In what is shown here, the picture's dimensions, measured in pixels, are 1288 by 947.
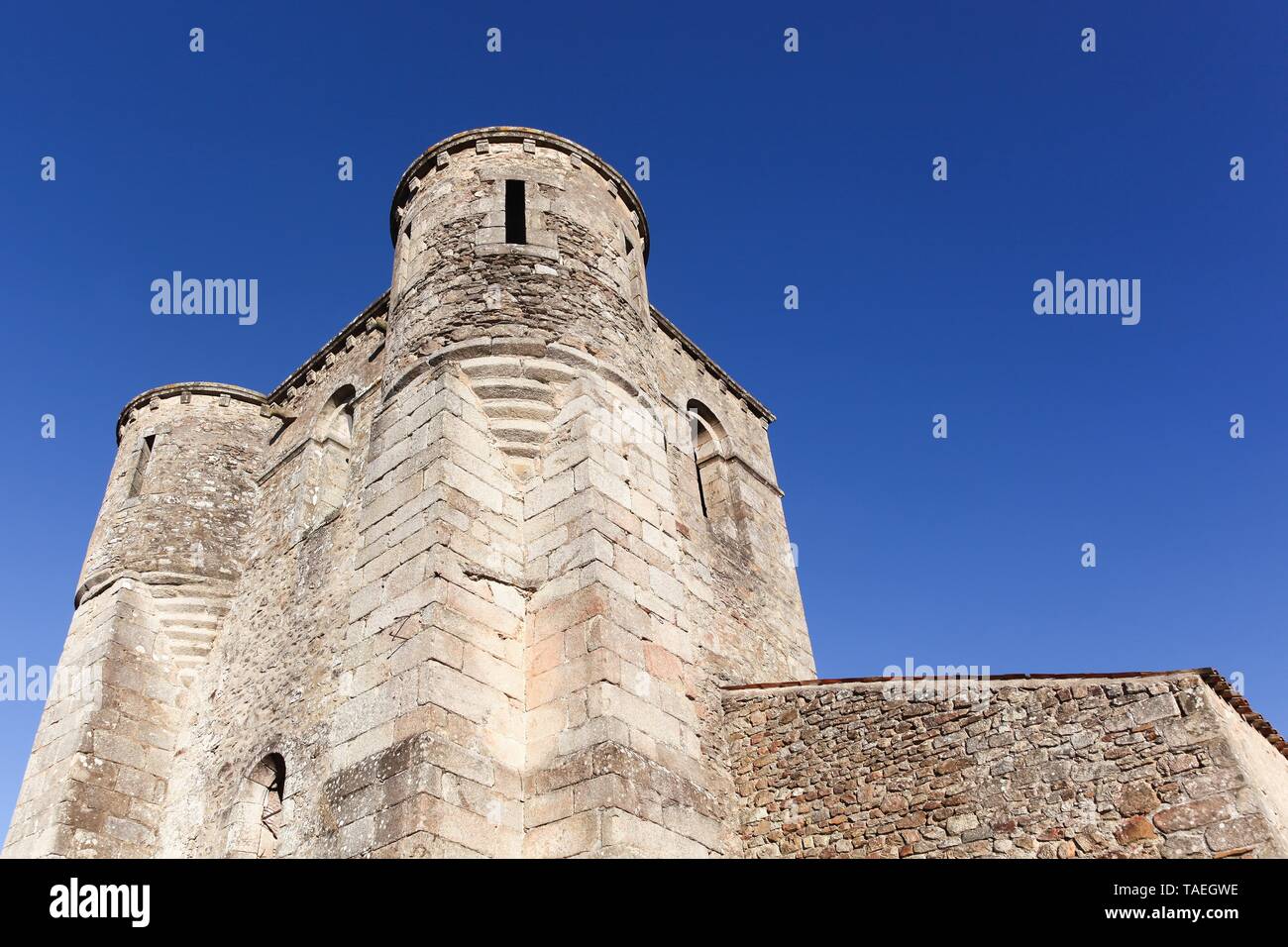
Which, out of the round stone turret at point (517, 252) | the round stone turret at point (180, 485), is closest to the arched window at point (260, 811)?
the round stone turret at point (180, 485)

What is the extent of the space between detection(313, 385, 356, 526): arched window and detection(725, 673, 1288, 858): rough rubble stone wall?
656cm

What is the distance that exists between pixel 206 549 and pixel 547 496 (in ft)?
23.6

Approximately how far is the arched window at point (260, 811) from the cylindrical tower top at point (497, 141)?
225 inches

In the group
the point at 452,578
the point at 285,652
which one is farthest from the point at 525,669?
the point at 285,652

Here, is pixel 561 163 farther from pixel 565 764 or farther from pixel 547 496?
pixel 565 764

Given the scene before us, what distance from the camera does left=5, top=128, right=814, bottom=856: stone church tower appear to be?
19.8 feet

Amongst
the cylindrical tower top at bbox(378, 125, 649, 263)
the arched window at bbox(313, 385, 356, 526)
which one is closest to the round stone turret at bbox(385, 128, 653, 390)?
the cylindrical tower top at bbox(378, 125, 649, 263)

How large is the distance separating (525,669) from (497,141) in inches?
230

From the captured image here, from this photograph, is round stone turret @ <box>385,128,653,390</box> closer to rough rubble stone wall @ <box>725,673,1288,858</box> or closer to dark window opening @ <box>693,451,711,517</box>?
dark window opening @ <box>693,451,711,517</box>

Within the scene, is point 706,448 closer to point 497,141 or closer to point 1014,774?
point 497,141

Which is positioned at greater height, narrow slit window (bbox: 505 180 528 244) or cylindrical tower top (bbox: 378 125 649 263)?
cylindrical tower top (bbox: 378 125 649 263)

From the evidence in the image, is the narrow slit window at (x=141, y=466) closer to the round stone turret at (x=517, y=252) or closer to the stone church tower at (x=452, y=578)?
the stone church tower at (x=452, y=578)

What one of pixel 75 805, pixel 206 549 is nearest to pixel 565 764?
pixel 75 805
